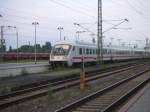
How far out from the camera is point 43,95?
16781 mm

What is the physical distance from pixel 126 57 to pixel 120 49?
5.28m

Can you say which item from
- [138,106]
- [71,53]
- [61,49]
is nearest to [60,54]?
[61,49]

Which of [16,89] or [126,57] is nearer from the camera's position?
[16,89]

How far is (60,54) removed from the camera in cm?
3794

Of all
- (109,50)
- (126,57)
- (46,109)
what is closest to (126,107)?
(46,109)

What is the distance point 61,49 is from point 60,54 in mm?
695

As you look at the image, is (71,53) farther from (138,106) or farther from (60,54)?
(138,106)

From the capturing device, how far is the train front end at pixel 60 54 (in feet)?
123

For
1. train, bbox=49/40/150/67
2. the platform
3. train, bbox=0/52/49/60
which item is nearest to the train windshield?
train, bbox=49/40/150/67

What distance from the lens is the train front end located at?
37375mm

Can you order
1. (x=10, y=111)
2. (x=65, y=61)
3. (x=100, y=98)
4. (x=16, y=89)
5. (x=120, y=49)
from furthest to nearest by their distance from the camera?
(x=120, y=49), (x=65, y=61), (x=16, y=89), (x=100, y=98), (x=10, y=111)

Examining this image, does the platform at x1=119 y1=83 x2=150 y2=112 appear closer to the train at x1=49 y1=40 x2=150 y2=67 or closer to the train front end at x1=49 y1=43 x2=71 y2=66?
the train front end at x1=49 y1=43 x2=71 y2=66

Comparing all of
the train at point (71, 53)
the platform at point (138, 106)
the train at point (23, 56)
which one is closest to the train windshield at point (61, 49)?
the train at point (71, 53)

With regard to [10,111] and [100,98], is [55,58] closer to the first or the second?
[100,98]
